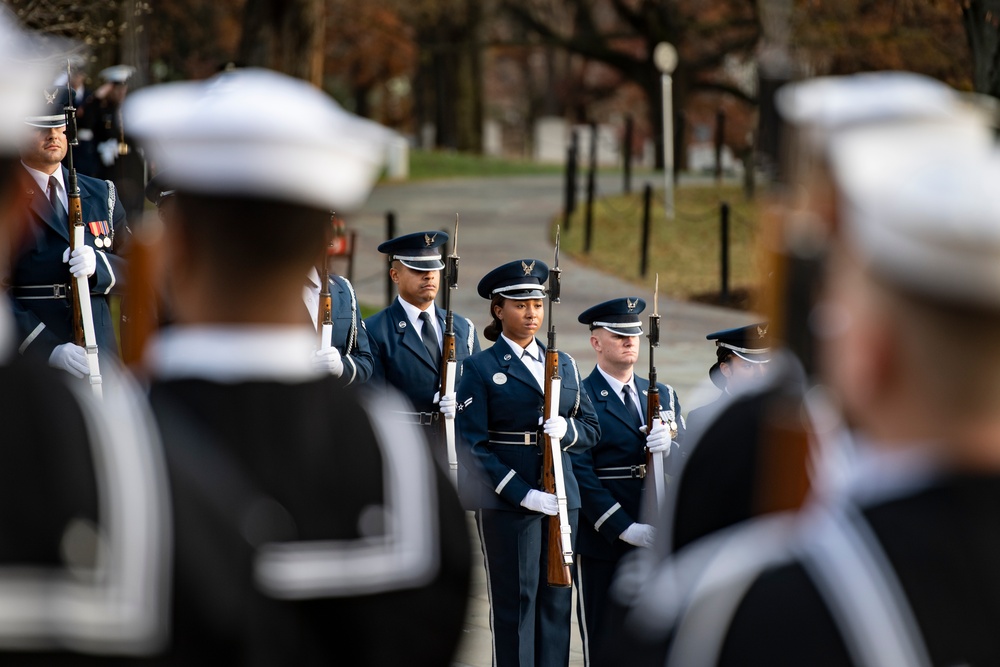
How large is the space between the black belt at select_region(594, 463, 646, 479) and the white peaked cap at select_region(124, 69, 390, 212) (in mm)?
4323

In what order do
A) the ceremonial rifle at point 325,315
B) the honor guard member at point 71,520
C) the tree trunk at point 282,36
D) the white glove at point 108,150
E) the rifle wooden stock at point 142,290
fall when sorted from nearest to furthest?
the honor guard member at point 71,520 → the rifle wooden stock at point 142,290 → the ceremonial rifle at point 325,315 → the white glove at point 108,150 → the tree trunk at point 282,36

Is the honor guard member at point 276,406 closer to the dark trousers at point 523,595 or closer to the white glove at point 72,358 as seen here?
the dark trousers at point 523,595

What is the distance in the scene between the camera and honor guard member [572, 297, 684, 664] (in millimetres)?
6043

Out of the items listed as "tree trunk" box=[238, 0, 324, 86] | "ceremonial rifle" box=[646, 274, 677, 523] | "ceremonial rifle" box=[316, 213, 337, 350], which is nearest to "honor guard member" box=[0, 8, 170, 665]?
"ceremonial rifle" box=[646, 274, 677, 523]

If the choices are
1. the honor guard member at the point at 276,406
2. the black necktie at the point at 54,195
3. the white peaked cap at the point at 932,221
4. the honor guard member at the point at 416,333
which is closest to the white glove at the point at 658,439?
the honor guard member at the point at 416,333

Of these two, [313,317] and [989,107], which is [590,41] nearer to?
[313,317]

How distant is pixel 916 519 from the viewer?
1.49m

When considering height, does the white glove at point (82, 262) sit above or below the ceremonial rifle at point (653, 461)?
above

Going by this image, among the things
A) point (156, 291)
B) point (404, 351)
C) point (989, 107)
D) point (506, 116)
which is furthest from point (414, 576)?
point (506, 116)

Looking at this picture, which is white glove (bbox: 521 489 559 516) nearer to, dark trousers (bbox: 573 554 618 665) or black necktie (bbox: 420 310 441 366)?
dark trousers (bbox: 573 554 618 665)

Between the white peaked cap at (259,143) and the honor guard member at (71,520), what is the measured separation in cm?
21

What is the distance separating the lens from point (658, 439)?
233 inches

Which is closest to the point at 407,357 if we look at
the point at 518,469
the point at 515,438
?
the point at 515,438

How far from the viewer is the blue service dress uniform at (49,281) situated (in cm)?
619
